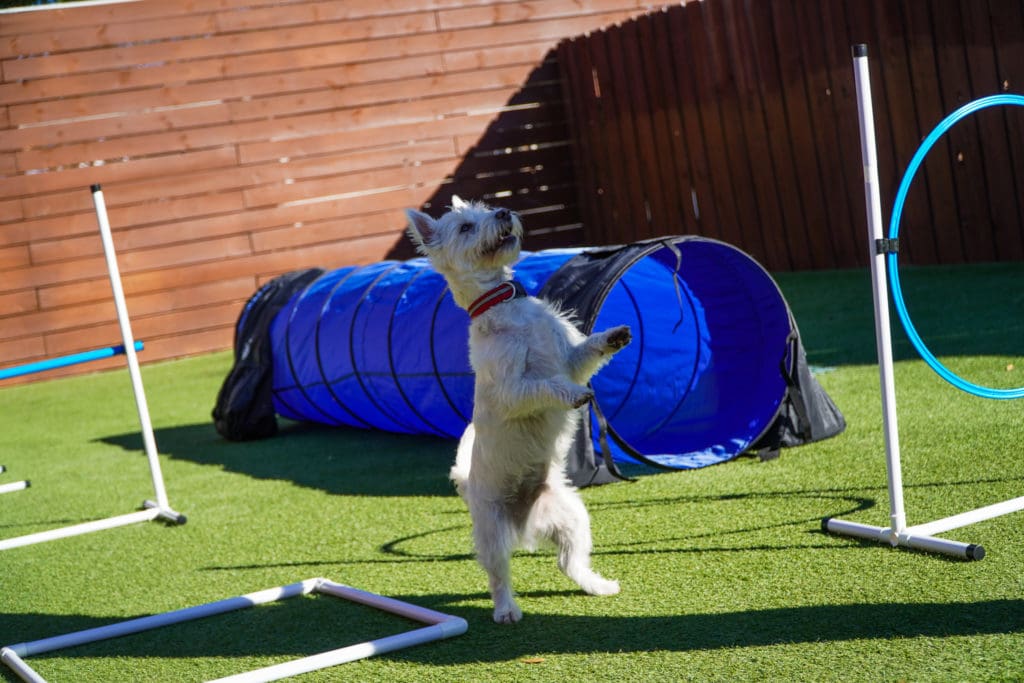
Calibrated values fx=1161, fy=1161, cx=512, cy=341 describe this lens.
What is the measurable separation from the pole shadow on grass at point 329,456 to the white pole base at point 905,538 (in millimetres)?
2161

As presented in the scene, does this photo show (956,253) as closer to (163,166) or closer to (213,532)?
(213,532)

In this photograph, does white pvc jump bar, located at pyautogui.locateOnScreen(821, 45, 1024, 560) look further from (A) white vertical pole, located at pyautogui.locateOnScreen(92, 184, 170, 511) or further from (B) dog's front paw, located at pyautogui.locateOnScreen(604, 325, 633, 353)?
(A) white vertical pole, located at pyautogui.locateOnScreen(92, 184, 170, 511)

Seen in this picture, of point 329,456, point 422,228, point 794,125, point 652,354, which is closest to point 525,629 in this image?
point 422,228

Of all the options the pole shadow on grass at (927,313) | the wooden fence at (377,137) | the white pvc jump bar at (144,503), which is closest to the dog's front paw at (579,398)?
the white pvc jump bar at (144,503)

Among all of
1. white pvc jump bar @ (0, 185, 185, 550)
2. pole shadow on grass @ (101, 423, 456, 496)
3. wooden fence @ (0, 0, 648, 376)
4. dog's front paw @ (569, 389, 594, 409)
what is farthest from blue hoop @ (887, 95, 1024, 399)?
wooden fence @ (0, 0, 648, 376)

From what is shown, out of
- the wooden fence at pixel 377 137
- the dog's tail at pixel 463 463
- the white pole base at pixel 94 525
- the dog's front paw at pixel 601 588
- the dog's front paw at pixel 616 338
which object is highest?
the wooden fence at pixel 377 137

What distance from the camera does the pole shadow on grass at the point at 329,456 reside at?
20.2ft

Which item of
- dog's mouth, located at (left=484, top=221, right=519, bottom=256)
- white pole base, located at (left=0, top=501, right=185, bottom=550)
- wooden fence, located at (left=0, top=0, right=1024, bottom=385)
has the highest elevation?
wooden fence, located at (left=0, top=0, right=1024, bottom=385)

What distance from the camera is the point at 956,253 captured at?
9.95 meters

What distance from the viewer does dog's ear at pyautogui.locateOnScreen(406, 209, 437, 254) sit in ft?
13.3

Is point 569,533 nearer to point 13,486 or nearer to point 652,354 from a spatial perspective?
point 652,354

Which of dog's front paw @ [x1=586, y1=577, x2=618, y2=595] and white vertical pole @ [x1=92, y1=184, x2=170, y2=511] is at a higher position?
white vertical pole @ [x1=92, y1=184, x2=170, y2=511]

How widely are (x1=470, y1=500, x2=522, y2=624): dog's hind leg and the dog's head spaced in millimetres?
815

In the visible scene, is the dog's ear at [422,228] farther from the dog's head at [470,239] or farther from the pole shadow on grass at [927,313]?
the pole shadow on grass at [927,313]
